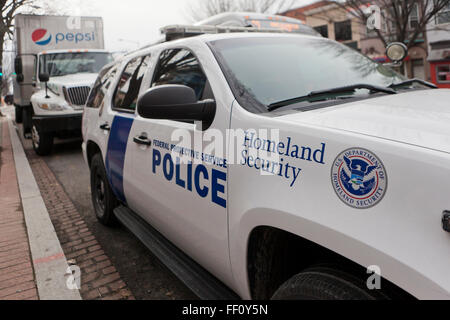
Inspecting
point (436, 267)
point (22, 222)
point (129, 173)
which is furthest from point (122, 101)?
point (436, 267)

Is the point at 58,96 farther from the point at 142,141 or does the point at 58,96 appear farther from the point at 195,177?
the point at 195,177

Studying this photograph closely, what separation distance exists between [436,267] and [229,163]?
40.1 inches

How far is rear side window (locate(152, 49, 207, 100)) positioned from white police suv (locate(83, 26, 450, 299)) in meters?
0.01

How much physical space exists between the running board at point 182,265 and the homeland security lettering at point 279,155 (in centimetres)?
76

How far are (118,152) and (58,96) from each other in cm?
694

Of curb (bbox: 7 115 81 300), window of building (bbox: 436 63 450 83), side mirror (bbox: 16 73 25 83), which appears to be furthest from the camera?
window of building (bbox: 436 63 450 83)

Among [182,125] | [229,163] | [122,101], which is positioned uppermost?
[122,101]

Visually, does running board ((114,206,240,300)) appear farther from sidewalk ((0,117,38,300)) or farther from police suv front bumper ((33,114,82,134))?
police suv front bumper ((33,114,82,134))

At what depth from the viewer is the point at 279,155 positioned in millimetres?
1620

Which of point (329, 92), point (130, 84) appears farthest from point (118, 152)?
point (329, 92)

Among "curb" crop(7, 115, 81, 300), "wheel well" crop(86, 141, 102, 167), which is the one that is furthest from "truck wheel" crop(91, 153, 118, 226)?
"curb" crop(7, 115, 81, 300)

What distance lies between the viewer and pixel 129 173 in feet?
10.2

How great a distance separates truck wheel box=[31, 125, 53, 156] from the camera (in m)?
9.05

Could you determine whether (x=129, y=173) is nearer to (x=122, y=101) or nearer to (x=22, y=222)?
(x=122, y=101)
